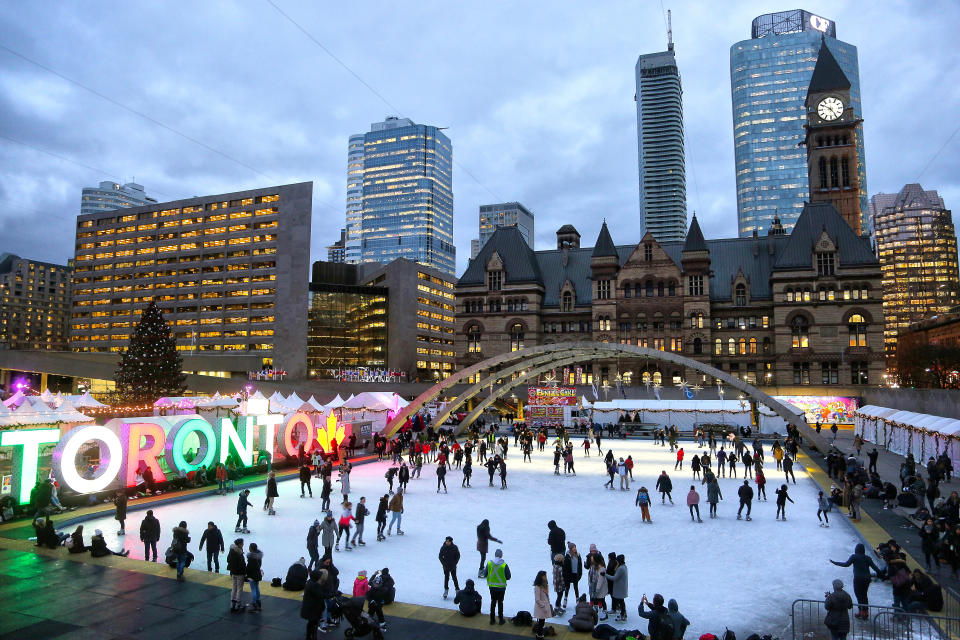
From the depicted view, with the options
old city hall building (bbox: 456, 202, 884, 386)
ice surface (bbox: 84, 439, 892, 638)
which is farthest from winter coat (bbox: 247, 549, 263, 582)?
old city hall building (bbox: 456, 202, 884, 386)

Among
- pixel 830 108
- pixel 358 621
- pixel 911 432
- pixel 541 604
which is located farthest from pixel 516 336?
pixel 358 621

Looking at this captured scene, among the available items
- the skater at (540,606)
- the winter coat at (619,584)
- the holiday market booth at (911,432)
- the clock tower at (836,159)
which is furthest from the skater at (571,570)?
the clock tower at (836,159)

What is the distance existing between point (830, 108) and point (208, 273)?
11721 centimetres

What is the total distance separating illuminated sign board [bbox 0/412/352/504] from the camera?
20.0 m

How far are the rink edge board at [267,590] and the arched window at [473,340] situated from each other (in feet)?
233

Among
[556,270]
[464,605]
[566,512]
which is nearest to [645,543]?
[566,512]

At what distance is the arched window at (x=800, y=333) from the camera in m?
72.8

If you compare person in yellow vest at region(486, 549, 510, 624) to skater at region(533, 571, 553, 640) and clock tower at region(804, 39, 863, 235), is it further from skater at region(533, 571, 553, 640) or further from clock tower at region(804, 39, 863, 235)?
clock tower at region(804, 39, 863, 235)

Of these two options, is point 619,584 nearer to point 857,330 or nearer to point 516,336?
point 857,330

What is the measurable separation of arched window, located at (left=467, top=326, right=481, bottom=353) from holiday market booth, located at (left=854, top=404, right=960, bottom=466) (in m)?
50.4

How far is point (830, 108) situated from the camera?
98.6 meters

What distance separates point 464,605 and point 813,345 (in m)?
73.0

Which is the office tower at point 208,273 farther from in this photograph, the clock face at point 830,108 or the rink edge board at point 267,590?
the rink edge board at point 267,590

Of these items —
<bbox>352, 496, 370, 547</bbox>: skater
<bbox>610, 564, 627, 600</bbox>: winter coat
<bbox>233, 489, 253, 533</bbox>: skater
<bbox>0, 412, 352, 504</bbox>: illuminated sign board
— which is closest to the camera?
<bbox>610, 564, 627, 600</bbox>: winter coat
